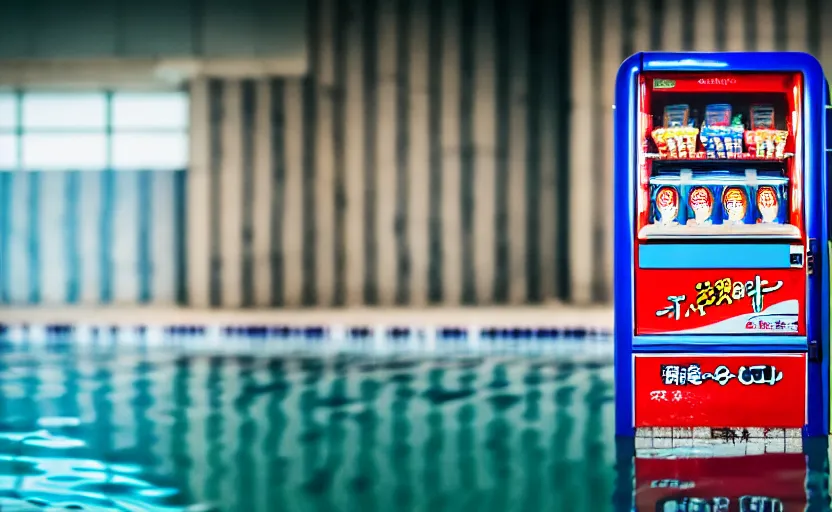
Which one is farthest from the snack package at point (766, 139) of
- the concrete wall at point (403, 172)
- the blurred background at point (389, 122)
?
the concrete wall at point (403, 172)

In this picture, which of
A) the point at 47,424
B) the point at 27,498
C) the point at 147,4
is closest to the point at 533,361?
the point at 47,424

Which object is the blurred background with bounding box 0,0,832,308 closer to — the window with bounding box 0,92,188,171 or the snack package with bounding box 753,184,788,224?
the window with bounding box 0,92,188,171

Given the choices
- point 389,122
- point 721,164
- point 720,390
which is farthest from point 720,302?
point 389,122

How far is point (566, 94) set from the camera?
8.04 metres

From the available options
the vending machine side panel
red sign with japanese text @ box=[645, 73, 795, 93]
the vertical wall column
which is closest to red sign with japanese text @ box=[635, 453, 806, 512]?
the vending machine side panel

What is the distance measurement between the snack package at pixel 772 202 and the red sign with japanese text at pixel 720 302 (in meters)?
0.23

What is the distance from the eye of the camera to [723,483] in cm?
262

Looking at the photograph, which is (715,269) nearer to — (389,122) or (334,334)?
(334,334)

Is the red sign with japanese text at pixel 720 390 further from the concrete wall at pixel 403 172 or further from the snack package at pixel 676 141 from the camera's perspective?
the concrete wall at pixel 403 172

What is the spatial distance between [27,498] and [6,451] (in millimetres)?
751

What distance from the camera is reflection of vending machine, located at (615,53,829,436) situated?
3.11 metres

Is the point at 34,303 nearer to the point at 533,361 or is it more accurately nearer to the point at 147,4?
the point at 147,4

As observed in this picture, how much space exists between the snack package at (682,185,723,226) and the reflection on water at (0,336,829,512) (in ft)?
3.17

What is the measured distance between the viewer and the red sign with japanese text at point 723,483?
2393mm
